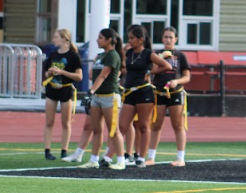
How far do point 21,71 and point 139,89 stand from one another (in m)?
10.9

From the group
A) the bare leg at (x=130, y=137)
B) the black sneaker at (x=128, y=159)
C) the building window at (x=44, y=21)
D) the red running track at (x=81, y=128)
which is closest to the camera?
the bare leg at (x=130, y=137)

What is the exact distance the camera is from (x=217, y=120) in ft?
81.5

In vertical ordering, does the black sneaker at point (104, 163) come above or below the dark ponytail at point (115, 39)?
below

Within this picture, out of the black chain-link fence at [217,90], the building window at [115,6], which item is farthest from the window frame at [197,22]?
the black chain-link fence at [217,90]

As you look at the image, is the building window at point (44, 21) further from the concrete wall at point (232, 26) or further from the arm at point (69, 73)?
the arm at point (69, 73)

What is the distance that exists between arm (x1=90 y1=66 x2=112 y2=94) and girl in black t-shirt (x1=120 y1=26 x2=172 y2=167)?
0.52 metres

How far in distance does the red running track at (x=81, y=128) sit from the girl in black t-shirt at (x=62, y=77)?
3.48 metres

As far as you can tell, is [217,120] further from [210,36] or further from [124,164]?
[124,164]

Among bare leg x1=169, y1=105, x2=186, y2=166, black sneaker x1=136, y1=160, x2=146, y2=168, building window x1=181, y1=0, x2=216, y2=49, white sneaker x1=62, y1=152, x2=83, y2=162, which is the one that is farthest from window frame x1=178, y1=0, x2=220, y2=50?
black sneaker x1=136, y1=160, x2=146, y2=168

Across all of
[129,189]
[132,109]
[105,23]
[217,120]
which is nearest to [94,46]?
[105,23]

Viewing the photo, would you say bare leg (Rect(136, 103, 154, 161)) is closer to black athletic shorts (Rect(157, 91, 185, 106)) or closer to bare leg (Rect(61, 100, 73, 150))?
black athletic shorts (Rect(157, 91, 185, 106))

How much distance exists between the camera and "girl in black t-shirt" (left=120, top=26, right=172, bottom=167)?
13984mm

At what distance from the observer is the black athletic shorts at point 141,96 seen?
1398cm

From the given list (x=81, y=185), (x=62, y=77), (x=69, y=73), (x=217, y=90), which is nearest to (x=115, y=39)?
(x=69, y=73)
